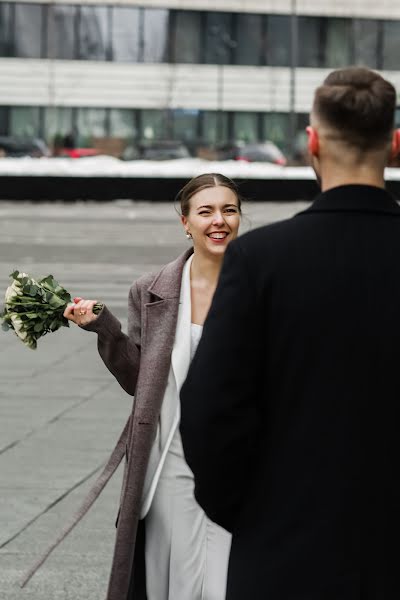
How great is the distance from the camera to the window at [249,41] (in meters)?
70.4

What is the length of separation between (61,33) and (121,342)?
6658 centimetres

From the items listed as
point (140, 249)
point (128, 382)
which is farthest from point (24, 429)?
point (140, 249)

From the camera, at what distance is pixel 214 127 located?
7012 centimetres

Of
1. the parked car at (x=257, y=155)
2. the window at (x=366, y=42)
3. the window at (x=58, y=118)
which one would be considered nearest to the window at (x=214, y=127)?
the window at (x=58, y=118)

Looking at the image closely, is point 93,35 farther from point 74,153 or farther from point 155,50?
point 74,153

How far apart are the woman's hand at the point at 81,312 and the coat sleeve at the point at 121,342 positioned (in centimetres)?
2

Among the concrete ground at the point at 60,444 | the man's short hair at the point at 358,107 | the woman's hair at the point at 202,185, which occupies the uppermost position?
the man's short hair at the point at 358,107

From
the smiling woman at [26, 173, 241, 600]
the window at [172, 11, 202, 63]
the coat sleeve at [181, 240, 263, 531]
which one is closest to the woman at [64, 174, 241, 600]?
the smiling woman at [26, 173, 241, 600]

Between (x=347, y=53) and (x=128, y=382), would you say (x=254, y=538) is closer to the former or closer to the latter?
(x=128, y=382)

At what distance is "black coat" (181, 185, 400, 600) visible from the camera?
2.51 metres

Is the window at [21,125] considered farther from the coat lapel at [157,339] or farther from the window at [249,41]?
the coat lapel at [157,339]

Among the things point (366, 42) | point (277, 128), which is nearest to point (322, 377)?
point (277, 128)

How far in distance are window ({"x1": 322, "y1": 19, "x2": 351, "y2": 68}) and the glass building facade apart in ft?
0.23

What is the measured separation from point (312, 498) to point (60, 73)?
2680 inches
